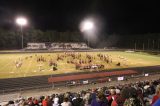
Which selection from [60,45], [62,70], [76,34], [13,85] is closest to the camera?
[13,85]

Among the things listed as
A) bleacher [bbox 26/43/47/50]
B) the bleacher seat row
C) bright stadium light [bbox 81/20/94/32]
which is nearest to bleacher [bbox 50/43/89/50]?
the bleacher seat row

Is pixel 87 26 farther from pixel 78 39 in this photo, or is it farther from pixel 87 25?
pixel 78 39

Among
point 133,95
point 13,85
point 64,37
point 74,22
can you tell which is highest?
point 74,22

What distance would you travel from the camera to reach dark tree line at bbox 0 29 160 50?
270 feet

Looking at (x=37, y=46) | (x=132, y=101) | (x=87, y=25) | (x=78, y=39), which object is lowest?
(x=132, y=101)

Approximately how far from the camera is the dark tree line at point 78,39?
82188 millimetres

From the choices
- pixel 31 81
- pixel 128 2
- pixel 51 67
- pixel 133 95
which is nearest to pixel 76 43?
pixel 128 2

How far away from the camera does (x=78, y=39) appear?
9956 cm

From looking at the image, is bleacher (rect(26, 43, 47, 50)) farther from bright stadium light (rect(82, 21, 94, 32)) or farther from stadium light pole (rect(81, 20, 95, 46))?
stadium light pole (rect(81, 20, 95, 46))

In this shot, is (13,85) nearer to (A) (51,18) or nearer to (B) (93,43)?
(A) (51,18)

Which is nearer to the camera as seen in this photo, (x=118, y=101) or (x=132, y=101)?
(x=132, y=101)

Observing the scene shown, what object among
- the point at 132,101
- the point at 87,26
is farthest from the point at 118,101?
the point at 87,26

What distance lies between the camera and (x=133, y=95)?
23.1 ft

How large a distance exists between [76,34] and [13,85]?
67.7 meters
